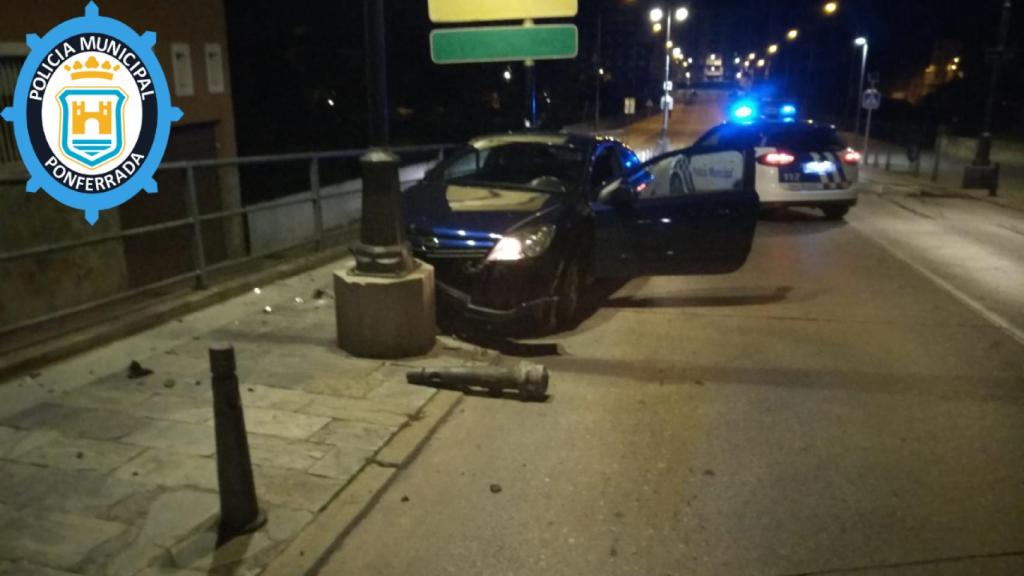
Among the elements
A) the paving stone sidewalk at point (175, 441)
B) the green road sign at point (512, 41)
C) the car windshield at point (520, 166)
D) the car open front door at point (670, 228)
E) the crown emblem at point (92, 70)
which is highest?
the green road sign at point (512, 41)

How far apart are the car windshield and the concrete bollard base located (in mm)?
2179

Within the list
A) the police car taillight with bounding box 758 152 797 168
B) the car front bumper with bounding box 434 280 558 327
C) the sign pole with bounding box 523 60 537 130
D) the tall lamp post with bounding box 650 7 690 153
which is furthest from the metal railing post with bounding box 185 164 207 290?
the tall lamp post with bounding box 650 7 690 153

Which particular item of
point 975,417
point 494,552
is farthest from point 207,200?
point 975,417

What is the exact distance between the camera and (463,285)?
7.20m

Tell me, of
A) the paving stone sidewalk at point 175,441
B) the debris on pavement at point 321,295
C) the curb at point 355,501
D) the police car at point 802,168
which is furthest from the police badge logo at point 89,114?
the police car at point 802,168

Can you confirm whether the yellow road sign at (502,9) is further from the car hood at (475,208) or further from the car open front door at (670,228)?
the car hood at (475,208)

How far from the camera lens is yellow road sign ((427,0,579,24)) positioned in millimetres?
10672

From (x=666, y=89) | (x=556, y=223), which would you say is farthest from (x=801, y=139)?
(x=666, y=89)

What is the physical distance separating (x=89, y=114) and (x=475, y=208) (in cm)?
402

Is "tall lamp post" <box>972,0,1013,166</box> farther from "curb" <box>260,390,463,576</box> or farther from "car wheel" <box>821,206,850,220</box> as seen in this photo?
"curb" <box>260,390,463,576</box>

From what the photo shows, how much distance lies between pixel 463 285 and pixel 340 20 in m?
24.1

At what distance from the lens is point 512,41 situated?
10.2 m

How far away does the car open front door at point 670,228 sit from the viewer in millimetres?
8328

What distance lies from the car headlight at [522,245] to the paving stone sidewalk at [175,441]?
85 centimetres
